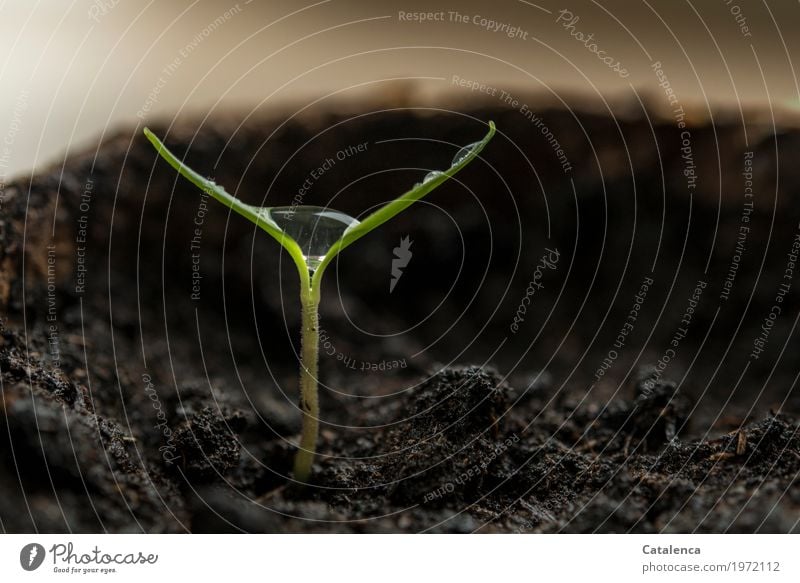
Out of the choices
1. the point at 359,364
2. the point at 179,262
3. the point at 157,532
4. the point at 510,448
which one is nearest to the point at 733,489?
the point at 510,448

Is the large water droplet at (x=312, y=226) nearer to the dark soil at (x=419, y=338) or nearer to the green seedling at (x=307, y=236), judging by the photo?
the green seedling at (x=307, y=236)

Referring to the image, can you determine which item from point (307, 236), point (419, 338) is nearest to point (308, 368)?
point (307, 236)

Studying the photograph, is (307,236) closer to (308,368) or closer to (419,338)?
(308,368)

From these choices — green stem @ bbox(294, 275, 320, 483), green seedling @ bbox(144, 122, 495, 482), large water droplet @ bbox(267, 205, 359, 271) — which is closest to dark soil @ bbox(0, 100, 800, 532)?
green stem @ bbox(294, 275, 320, 483)

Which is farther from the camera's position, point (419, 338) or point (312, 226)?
point (419, 338)

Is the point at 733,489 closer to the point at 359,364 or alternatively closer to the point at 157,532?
the point at 359,364

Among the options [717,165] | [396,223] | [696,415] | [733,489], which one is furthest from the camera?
[396,223]

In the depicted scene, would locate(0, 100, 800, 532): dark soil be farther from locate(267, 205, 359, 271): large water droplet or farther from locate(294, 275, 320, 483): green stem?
locate(267, 205, 359, 271): large water droplet
